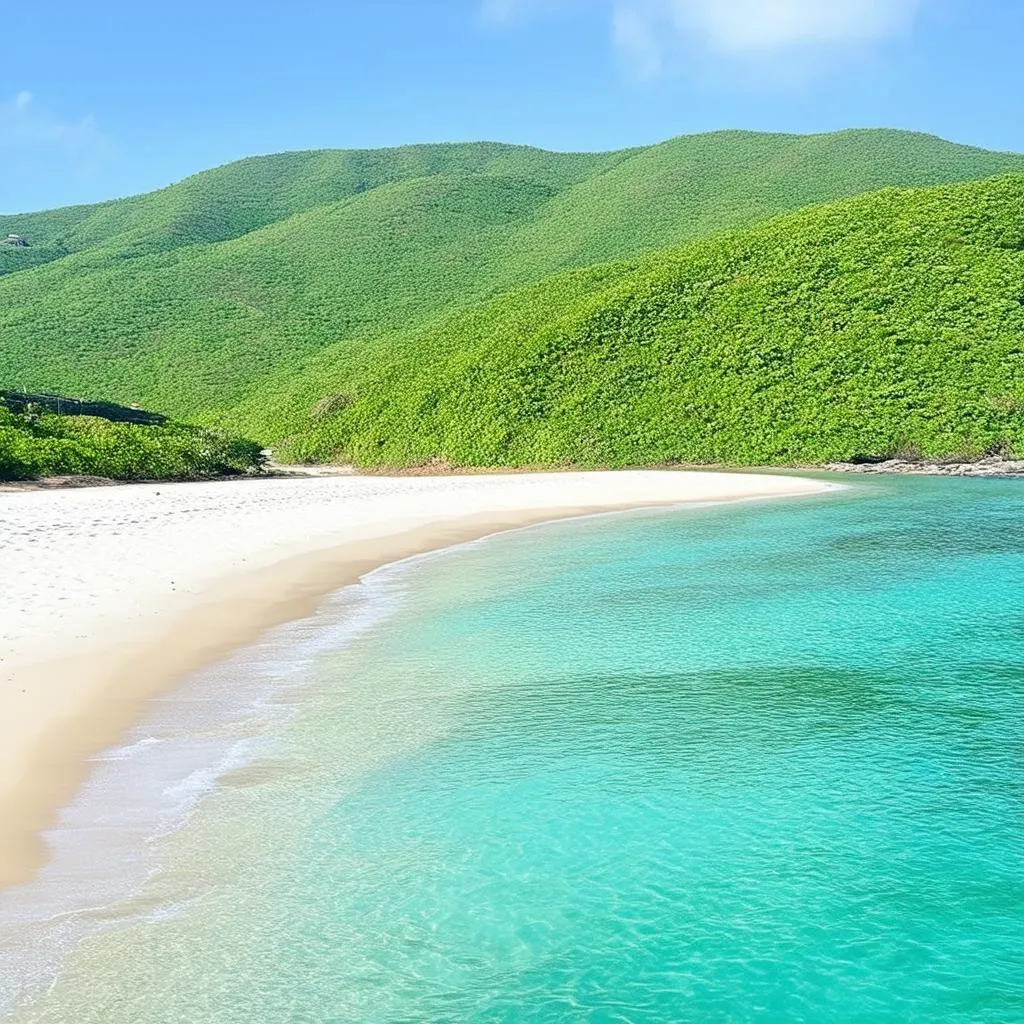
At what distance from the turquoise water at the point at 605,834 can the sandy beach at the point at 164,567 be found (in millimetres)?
1180

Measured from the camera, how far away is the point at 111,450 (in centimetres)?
3472

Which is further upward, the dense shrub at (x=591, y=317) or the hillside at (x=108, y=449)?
the dense shrub at (x=591, y=317)

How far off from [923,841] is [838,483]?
27.0 meters

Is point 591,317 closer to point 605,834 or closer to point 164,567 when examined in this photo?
point 164,567

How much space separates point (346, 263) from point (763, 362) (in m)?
60.4

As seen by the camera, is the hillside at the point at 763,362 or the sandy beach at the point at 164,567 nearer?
the sandy beach at the point at 164,567

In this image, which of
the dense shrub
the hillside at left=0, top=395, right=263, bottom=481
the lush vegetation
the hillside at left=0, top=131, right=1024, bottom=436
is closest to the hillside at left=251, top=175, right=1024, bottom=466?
the dense shrub

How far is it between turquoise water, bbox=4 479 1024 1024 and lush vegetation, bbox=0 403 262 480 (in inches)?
807

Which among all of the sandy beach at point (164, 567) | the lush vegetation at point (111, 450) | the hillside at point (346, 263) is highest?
the hillside at point (346, 263)

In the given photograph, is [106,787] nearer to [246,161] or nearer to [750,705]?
[750,705]

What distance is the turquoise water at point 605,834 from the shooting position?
614 centimetres

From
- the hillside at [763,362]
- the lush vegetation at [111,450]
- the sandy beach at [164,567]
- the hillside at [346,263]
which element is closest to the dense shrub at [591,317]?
the hillside at [763,362]

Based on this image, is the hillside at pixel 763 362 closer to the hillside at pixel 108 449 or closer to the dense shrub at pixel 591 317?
the dense shrub at pixel 591 317

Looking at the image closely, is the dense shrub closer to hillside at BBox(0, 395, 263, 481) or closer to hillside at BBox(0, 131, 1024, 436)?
hillside at BBox(0, 395, 263, 481)
